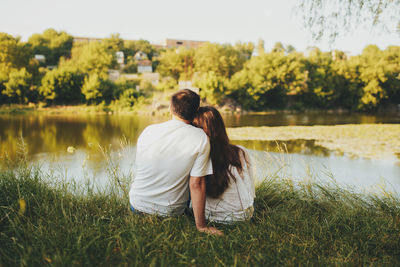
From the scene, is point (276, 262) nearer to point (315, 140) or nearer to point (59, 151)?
point (59, 151)

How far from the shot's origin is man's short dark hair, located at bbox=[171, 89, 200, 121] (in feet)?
7.13

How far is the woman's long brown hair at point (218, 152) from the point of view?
2.26m

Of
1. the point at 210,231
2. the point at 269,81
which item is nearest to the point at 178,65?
the point at 269,81

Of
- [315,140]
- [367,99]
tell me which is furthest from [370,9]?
[367,99]

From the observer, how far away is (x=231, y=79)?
3241cm

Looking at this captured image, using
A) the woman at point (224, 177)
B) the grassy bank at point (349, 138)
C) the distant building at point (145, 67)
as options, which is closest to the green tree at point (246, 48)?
the distant building at point (145, 67)

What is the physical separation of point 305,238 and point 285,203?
1084 mm

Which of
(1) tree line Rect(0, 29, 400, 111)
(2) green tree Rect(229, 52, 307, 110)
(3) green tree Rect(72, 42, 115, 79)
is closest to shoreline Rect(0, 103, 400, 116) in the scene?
(1) tree line Rect(0, 29, 400, 111)

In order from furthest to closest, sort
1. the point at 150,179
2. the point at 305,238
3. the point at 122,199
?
Answer: the point at 122,199 < the point at 150,179 < the point at 305,238

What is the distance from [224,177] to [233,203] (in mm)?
237

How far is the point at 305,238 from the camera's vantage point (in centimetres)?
203

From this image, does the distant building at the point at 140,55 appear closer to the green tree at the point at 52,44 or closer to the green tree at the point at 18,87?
the green tree at the point at 52,44

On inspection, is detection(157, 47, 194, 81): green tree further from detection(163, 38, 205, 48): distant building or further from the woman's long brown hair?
detection(163, 38, 205, 48): distant building

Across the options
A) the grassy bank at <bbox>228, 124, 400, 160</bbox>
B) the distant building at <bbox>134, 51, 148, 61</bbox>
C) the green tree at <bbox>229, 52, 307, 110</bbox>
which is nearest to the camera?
the grassy bank at <bbox>228, 124, 400, 160</bbox>
